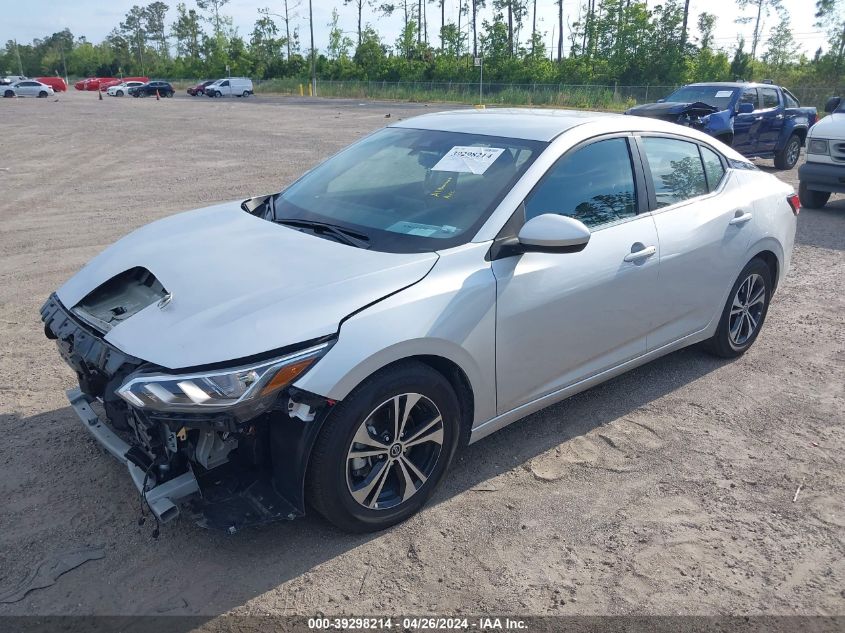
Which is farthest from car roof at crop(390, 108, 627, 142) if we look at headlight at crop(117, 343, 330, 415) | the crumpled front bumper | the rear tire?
the rear tire

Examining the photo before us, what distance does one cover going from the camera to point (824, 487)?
3.65m

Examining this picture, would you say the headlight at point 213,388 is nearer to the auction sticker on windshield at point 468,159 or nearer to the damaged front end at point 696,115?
the auction sticker on windshield at point 468,159

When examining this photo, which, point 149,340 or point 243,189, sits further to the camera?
point 243,189

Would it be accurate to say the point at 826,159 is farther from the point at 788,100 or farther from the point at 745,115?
the point at 788,100

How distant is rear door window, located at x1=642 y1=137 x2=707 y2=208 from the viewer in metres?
4.26

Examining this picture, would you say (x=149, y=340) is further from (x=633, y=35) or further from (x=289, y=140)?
(x=633, y=35)

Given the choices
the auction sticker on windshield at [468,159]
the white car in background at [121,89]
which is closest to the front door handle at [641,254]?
the auction sticker on windshield at [468,159]

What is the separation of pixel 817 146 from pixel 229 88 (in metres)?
62.0

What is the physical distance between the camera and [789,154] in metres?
15.3

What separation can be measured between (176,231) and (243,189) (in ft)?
26.1

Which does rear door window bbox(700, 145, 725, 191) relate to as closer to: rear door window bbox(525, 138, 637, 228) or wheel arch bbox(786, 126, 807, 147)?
rear door window bbox(525, 138, 637, 228)

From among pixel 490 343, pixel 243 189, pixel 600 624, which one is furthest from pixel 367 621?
pixel 243 189

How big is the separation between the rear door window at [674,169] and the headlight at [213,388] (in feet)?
8.69

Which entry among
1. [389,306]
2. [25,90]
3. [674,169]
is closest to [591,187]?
[674,169]
